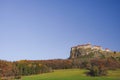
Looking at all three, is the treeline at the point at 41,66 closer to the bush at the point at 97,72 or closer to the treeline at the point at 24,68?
the treeline at the point at 24,68

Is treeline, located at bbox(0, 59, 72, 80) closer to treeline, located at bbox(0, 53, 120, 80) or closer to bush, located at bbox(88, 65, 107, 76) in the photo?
treeline, located at bbox(0, 53, 120, 80)

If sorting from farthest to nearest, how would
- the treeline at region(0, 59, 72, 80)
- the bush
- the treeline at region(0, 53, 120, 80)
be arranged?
the treeline at region(0, 59, 72, 80), the treeline at region(0, 53, 120, 80), the bush

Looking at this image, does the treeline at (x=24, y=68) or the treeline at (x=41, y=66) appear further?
the treeline at (x=24, y=68)

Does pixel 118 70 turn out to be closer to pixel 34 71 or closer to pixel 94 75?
pixel 94 75

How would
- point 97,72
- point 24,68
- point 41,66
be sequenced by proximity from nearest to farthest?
point 97,72 → point 24,68 → point 41,66

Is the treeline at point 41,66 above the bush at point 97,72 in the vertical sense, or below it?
above

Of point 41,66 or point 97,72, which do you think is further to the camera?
point 41,66

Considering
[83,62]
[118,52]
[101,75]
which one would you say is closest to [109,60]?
[83,62]

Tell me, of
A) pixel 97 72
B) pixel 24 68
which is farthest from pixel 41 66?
pixel 97 72

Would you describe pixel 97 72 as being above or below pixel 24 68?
below

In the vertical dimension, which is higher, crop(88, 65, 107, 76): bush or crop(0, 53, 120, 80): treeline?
crop(0, 53, 120, 80): treeline

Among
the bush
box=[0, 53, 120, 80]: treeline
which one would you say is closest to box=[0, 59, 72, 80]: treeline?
box=[0, 53, 120, 80]: treeline

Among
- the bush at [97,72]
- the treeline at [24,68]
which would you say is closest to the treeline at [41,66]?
the treeline at [24,68]

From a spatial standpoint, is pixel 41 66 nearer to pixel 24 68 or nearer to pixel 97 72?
pixel 24 68
